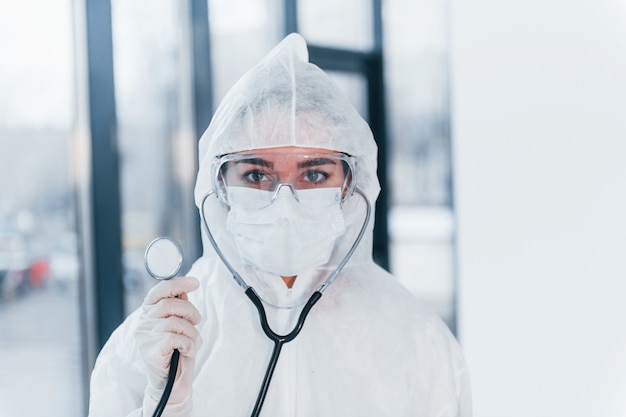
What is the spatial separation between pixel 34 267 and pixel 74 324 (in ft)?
0.91

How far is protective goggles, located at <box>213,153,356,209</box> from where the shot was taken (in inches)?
40.8

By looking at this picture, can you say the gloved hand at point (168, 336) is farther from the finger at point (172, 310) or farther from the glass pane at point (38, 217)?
the glass pane at point (38, 217)

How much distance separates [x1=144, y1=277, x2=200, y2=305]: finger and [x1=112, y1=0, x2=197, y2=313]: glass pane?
138 cm

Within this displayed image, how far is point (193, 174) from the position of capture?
2.60 metres

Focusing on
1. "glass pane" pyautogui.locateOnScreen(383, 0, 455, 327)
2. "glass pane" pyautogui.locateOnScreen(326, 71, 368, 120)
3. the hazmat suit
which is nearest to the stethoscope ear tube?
the hazmat suit

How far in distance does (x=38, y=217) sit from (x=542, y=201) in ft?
6.23

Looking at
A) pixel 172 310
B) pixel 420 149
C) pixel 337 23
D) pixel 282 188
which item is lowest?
pixel 172 310

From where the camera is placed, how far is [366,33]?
11.0 ft

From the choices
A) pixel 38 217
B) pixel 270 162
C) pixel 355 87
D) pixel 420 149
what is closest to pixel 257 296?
pixel 270 162

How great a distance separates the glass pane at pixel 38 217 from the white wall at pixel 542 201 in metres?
1.63

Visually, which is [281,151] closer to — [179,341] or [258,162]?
[258,162]

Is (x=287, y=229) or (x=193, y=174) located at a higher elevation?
(x=193, y=174)

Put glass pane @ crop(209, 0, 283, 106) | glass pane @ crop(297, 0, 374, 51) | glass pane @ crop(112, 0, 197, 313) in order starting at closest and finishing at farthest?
glass pane @ crop(112, 0, 197, 313) → glass pane @ crop(209, 0, 283, 106) → glass pane @ crop(297, 0, 374, 51)

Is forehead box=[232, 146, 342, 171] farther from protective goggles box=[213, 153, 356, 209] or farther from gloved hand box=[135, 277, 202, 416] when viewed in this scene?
gloved hand box=[135, 277, 202, 416]
